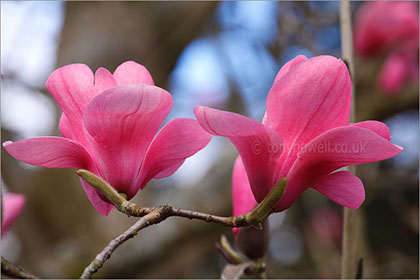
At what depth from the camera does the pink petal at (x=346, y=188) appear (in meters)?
0.45

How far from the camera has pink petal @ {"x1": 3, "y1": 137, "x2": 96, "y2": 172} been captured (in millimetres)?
441

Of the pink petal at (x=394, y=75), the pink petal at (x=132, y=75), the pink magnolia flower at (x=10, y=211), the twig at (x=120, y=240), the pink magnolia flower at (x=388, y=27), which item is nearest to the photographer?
the twig at (x=120, y=240)

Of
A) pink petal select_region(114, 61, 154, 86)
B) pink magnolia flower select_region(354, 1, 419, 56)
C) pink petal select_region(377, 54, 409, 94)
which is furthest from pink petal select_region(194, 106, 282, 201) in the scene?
pink magnolia flower select_region(354, 1, 419, 56)

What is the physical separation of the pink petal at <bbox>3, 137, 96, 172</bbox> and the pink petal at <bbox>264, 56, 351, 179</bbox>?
0.20 meters

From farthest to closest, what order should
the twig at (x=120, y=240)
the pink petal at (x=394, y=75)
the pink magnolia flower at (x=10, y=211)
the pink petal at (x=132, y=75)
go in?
the pink petal at (x=394, y=75)
the pink magnolia flower at (x=10, y=211)
the pink petal at (x=132, y=75)
the twig at (x=120, y=240)

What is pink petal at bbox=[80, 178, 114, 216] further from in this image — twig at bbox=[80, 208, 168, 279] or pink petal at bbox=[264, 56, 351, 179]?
pink petal at bbox=[264, 56, 351, 179]

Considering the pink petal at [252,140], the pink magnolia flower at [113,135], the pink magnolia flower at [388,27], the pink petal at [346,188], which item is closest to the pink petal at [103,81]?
the pink magnolia flower at [113,135]

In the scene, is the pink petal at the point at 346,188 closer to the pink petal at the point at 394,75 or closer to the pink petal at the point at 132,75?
the pink petal at the point at 132,75

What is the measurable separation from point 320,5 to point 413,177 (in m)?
Answer: 1.34

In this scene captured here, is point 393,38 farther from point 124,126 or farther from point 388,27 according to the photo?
point 124,126

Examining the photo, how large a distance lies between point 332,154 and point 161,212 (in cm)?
17

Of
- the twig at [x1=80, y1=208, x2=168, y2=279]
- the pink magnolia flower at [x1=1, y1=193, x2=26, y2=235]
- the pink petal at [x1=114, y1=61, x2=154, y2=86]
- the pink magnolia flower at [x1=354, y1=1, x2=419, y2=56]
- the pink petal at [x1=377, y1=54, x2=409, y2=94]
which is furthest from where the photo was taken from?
the pink magnolia flower at [x1=354, y1=1, x2=419, y2=56]

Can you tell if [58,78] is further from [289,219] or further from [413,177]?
[289,219]

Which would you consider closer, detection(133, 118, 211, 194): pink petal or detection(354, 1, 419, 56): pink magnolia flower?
detection(133, 118, 211, 194): pink petal
